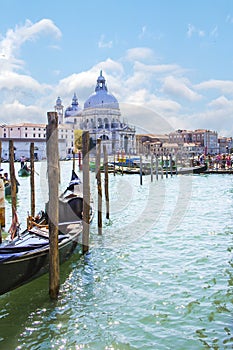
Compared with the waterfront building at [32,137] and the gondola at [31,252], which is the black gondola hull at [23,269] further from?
the waterfront building at [32,137]

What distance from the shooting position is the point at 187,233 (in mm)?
6078

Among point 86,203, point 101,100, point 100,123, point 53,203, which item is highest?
point 101,100

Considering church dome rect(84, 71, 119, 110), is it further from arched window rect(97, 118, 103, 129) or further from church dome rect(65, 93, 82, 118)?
church dome rect(65, 93, 82, 118)

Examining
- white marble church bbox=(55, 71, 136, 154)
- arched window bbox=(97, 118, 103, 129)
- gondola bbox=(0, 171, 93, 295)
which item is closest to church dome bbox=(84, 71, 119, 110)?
white marble church bbox=(55, 71, 136, 154)

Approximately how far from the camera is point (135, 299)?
349 cm

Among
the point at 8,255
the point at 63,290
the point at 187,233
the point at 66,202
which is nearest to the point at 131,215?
the point at 187,233

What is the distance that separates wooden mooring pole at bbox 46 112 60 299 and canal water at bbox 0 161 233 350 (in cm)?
18

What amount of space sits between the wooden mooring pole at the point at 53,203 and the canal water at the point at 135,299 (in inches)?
7.2

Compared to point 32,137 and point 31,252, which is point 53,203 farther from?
point 32,137

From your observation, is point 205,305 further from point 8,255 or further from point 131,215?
point 131,215

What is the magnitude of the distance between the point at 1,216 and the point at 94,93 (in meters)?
51.5

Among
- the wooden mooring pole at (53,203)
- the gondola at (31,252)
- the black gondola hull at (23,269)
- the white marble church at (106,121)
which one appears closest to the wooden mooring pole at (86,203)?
the gondola at (31,252)

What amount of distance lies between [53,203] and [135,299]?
1111 millimetres

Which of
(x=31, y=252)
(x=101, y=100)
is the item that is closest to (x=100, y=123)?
(x=101, y=100)
